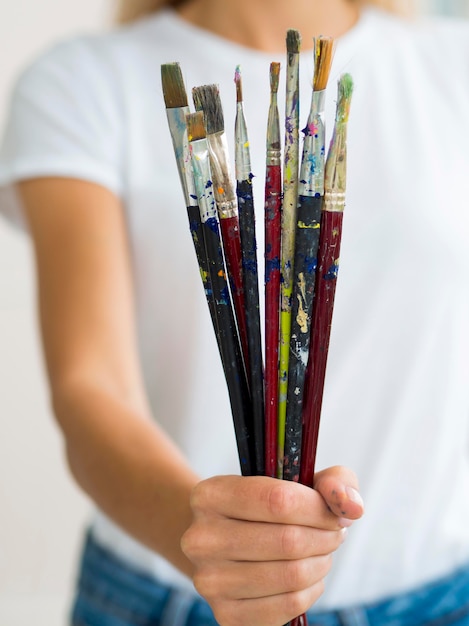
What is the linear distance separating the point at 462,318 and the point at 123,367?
0.80ft

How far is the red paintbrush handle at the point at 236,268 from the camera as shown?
293 millimetres

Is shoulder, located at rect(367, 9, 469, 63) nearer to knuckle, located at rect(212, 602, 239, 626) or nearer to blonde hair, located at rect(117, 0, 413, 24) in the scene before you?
blonde hair, located at rect(117, 0, 413, 24)

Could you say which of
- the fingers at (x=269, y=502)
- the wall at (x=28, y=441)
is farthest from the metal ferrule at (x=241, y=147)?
the wall at (x=28, y=441)

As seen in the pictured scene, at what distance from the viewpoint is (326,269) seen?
29 cm

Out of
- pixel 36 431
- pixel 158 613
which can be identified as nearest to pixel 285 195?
pixel 158 613

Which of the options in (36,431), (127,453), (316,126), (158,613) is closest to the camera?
(316,126)

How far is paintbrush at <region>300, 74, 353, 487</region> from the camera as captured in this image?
27cm

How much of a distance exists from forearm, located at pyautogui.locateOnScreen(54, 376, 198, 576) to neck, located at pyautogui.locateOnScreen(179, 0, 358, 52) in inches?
11.6

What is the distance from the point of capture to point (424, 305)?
1.88ft

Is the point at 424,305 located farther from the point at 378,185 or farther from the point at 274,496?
the point at 274,496

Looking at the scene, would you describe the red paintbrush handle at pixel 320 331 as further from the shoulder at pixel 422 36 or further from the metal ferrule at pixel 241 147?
the shoulder at pixel 422 36

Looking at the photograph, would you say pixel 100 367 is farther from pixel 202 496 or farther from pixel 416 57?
pixel 416 57

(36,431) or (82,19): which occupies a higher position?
(82,19)

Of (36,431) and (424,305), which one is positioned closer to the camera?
(424,305)
